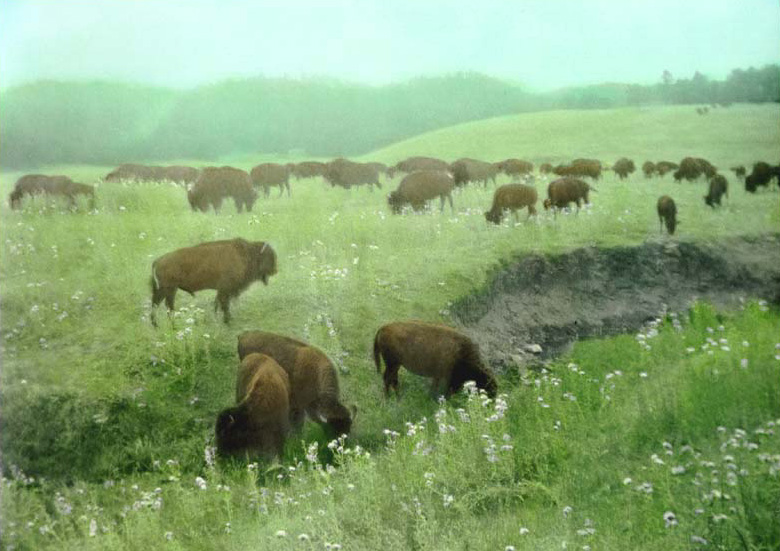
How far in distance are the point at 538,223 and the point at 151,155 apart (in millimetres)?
1990

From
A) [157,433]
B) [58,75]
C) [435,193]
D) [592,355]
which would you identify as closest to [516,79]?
[435,193]

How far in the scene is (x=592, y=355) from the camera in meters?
4.07

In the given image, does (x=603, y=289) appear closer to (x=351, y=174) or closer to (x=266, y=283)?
(x=351, y=174)

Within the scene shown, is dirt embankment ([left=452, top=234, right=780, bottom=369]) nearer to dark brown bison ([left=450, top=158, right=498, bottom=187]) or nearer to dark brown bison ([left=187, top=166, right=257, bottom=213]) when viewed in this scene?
dark brown bison ([left=450, top=158, right=498, bottom=187])

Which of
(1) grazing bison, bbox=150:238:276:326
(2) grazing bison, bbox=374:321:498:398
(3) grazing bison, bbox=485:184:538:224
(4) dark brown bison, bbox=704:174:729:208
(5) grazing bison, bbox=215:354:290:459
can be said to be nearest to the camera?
(5) grazing bison, bbox=215:354:290:459

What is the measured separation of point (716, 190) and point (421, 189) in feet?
5.81

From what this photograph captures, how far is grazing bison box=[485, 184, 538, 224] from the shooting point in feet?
13.3

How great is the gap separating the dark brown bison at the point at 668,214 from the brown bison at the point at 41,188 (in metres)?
3.00

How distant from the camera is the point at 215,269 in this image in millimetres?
3621

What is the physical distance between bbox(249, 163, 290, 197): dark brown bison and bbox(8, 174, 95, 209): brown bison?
0.82 meters

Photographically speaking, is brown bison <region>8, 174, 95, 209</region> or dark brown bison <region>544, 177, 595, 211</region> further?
dark brown bison <region>544, 177, 595, 211</region>

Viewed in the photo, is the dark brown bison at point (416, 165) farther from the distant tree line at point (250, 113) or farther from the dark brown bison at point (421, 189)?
the distant tree line at point (250, 113)

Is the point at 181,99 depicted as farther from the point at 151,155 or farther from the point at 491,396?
the point at 491,396

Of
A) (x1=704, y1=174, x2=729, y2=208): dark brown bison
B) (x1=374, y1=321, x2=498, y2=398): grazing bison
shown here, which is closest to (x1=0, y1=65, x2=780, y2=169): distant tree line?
(x1=704, y1=174, x2=729, y2=208): dark brown bison
